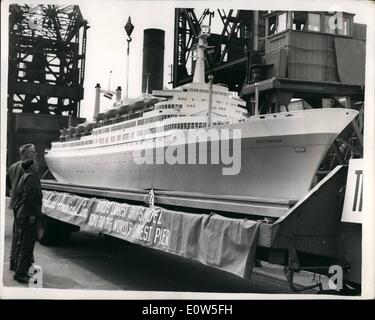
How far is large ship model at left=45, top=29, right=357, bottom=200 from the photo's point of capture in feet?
41.4

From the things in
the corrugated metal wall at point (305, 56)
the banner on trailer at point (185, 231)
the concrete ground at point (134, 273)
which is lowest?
the concrete ground at point (134, 273)

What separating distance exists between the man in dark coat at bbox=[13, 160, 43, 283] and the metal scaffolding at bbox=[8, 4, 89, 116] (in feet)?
3.46

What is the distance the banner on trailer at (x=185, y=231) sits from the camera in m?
4.29

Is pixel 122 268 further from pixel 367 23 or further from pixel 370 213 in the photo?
pixel 367 23

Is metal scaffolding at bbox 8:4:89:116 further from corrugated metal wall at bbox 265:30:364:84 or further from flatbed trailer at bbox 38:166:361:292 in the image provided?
corrugated metal wall at bbox 265:30:364:84

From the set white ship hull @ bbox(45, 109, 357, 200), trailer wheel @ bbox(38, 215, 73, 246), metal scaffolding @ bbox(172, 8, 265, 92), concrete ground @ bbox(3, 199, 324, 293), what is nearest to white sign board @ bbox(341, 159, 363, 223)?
concrete ground @ bbox(3, 199, 324, 293)

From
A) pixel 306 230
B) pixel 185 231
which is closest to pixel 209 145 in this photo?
pixel 185 231

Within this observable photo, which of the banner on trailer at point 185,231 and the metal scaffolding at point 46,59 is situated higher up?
the metal scaffolding at point 46,59

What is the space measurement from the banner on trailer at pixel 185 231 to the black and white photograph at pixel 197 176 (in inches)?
0.7

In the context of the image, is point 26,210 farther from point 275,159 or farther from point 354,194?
point 275,159

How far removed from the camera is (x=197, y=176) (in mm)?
14039

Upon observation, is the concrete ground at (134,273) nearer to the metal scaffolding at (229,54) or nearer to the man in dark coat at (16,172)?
the man in dark coat at (16,172)

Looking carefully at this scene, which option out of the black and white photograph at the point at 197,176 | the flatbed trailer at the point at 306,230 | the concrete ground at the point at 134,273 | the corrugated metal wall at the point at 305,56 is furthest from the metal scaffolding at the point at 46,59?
the corrugated metal wall at the point at 305,56
